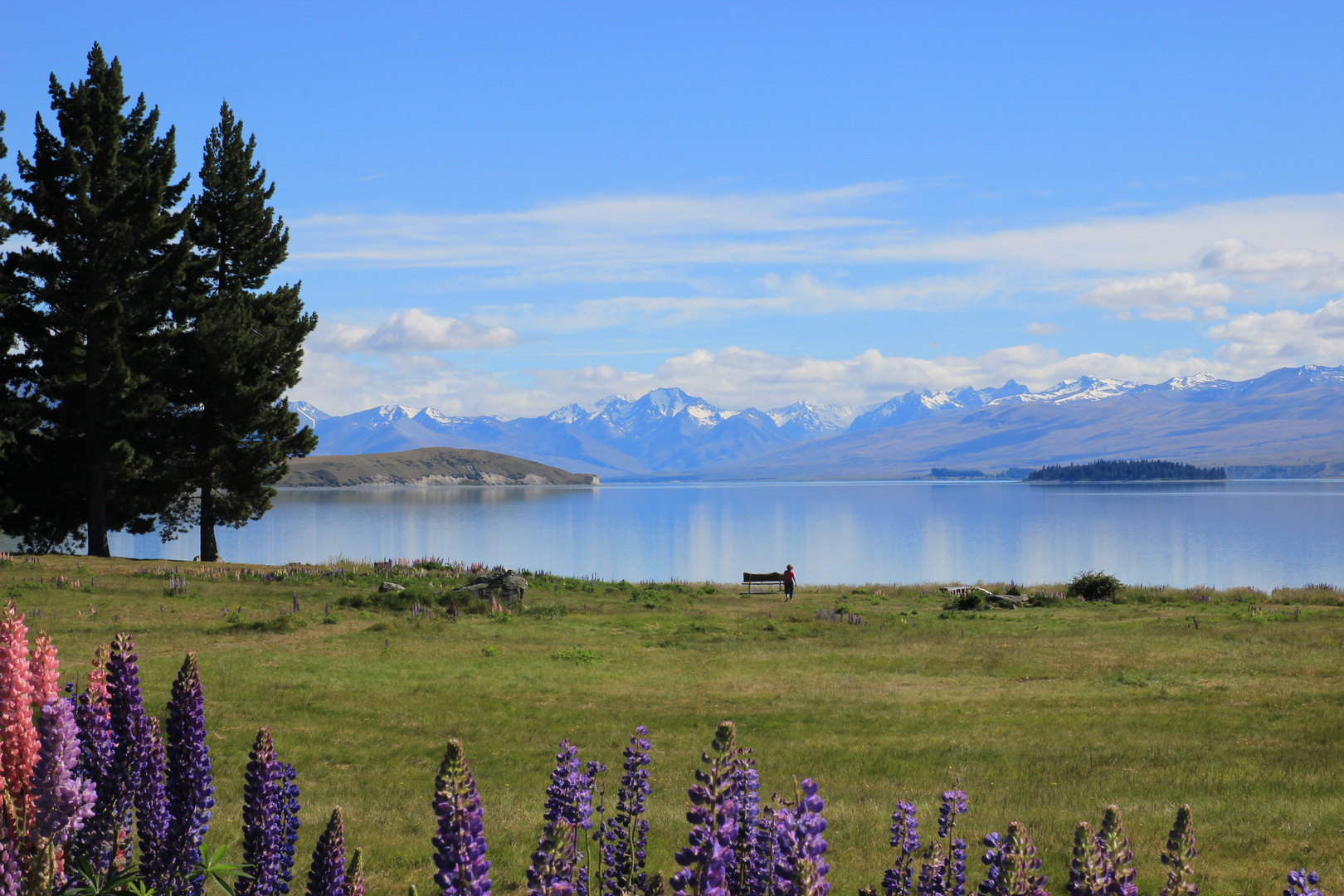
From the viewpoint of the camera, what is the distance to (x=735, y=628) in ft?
102

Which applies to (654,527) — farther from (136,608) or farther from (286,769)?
(286,769)

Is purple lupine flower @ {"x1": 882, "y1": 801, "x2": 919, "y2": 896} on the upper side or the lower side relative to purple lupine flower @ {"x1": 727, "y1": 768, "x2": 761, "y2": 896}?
lower

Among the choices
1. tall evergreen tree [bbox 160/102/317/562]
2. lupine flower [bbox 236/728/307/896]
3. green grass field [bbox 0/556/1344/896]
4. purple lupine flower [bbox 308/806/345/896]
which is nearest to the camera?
purple lupine flower [bbox 308/806/345/896]

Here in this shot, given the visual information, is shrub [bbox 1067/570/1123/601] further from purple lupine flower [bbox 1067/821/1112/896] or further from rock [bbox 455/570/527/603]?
purple lupine flower [bbox 1067/821/1112/896]

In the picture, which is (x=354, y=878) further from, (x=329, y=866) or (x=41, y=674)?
(x=41, y=674)

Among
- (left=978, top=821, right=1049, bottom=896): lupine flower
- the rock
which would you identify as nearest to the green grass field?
the rock

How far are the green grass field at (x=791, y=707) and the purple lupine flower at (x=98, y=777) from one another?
474 cm

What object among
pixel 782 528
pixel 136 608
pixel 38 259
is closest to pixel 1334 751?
pixel 136 608

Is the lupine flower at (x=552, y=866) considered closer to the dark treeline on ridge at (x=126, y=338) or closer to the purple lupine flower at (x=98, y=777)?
the purple lupine flower at (x=98, y=777)

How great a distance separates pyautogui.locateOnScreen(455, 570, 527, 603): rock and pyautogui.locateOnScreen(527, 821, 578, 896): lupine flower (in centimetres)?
3089

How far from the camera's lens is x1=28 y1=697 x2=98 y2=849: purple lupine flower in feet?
11.4

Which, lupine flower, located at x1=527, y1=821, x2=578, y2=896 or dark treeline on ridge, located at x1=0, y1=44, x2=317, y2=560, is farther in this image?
dark treeline on ridge, located at x1=0, y1=44, x2=317, y2=560

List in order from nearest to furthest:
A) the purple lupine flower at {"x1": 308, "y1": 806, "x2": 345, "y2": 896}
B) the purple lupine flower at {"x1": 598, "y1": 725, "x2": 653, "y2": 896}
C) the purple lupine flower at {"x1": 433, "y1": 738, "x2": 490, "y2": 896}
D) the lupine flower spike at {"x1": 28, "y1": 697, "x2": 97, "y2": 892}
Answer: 1. the purple lupine flower at {"x1": 433, "y1": 738, "x2": 490, "y2": 896}
2. the lupine flower spike at {"x1": 28, "y1": 697, "x2": 97, "y2": 892}
3. the purple lupine flower at {"x1": 308, "y1": 806, "x2": 345, "y2": 896}
4. the purple lupine flower at {"x1": 598, "y1": 725, "x2": 653, "y2": 896}

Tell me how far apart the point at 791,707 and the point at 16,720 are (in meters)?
17.0
